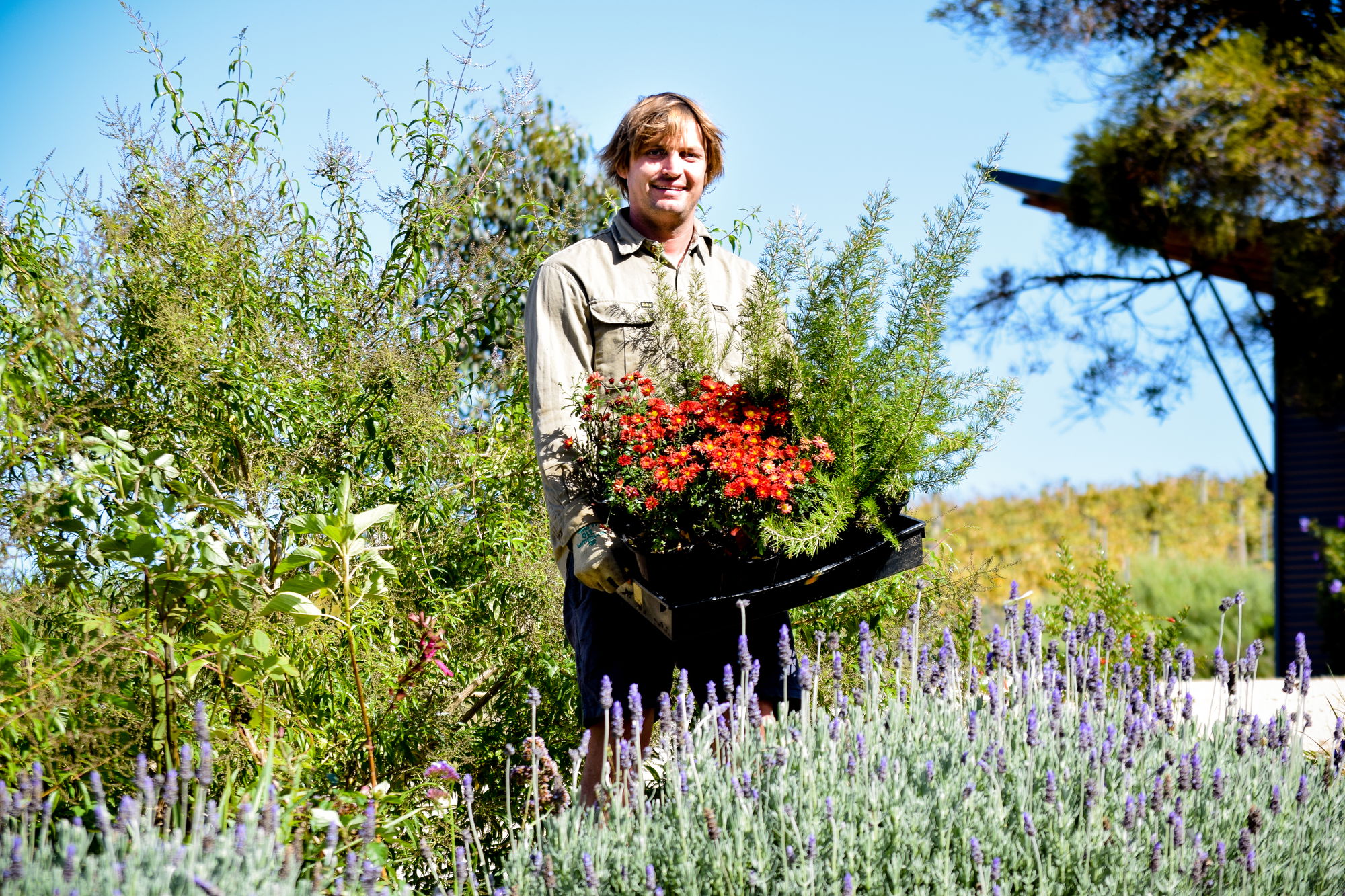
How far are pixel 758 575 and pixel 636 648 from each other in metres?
0.38

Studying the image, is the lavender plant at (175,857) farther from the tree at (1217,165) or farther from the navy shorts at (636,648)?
the tree at (1217,165)

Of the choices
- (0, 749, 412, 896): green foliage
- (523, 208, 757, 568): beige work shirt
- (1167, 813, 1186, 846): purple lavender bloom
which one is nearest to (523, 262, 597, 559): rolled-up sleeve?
(523, 208, 757, 568): beige work shirt

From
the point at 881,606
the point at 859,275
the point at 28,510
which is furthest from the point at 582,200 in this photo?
the point at 28,510

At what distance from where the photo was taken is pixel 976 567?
4793 millimetres

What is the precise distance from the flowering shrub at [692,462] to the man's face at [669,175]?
1.53ft

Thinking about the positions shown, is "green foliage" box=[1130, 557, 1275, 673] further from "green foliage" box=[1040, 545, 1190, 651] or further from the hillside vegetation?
"green foliage" box=[1040, 545, 1190, 651]

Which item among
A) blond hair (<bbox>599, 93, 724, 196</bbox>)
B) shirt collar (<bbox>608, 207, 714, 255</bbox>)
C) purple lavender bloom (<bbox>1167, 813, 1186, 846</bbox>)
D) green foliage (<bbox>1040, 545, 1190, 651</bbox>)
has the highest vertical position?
blond hair (<bbox>599, 93, 724, 196</bbox>)

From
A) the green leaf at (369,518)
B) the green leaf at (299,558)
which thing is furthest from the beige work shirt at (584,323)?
the green leaf at (299,558)

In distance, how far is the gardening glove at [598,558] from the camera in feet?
8.42

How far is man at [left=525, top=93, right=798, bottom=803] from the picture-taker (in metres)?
2.67

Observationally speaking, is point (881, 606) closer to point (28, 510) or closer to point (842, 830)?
point (842, 830)

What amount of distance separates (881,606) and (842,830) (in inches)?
75.7

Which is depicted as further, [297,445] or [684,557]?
[297,445]

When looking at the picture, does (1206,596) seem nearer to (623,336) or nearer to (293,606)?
(623,336)
